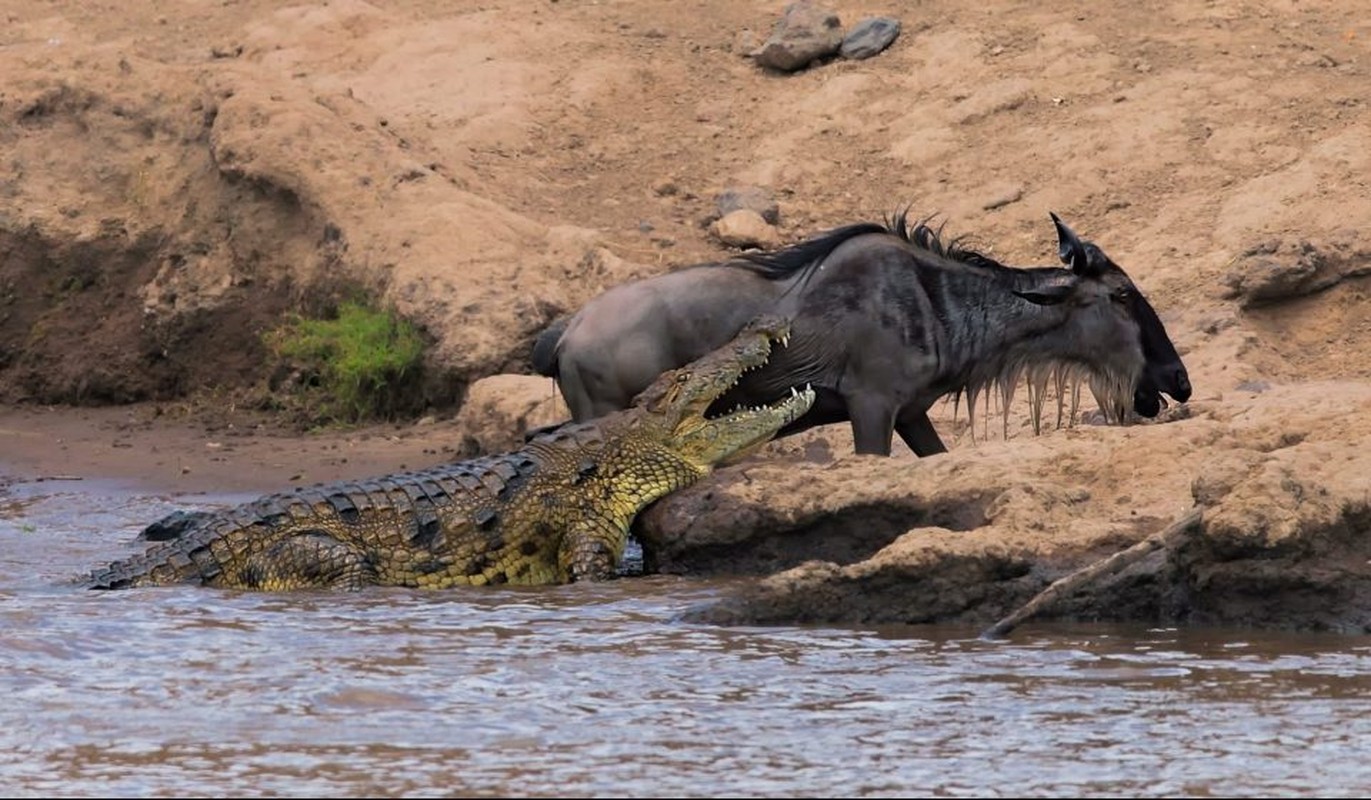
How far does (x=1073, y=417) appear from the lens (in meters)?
11.1

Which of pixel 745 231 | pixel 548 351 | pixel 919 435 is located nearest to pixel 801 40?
pixel 745 231

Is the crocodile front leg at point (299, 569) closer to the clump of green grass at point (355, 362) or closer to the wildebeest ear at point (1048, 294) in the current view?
the wildebeest ear at point (1048, 294)

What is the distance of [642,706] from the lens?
23.6 ft

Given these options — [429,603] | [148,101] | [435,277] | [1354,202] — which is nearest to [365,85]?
[148,101]

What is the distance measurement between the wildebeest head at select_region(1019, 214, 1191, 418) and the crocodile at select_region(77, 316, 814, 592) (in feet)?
4.68

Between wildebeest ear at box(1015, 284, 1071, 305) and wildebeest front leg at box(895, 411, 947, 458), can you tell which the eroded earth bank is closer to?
wildebeest front leg at box(895, 411, 947, 458)

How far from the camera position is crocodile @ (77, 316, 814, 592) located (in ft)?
32.0

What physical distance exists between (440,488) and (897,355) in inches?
81.5

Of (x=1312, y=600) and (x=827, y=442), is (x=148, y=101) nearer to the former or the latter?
(x=827, y=442)

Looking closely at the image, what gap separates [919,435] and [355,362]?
390 cm

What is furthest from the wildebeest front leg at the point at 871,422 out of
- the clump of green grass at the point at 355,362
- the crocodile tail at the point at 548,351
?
the clump of green grass at the point at 355,362

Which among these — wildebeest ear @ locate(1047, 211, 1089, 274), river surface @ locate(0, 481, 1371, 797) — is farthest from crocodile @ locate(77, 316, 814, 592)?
wildebeest ear @ locate(1047, 211, 1089, 274)

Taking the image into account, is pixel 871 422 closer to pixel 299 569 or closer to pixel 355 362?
pixel 299 569

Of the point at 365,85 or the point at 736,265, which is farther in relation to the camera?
the point at 365,85
